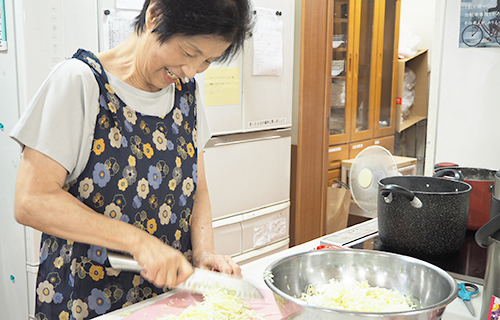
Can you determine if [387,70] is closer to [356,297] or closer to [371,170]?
[371,170]

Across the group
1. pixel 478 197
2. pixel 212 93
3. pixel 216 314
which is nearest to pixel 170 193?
pixel 216 314

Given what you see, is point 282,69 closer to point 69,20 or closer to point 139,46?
point 69,20

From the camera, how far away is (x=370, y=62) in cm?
A: 408

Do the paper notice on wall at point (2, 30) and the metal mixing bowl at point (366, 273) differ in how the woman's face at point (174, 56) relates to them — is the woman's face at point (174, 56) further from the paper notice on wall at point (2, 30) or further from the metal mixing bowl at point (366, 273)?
the paper notice on wall at point (2, 30)

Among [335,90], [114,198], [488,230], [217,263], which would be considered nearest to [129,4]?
[114,198]

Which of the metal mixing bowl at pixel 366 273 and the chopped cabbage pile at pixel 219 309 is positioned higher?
the metal mixing bowl at pixel 366 273

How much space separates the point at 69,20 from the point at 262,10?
1.10m

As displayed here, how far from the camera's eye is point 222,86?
2.46 m

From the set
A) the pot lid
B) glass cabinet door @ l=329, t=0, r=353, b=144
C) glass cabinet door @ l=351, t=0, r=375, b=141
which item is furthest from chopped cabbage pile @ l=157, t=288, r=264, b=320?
glass cabinet door @ l=351, t=0, r=375, b=141

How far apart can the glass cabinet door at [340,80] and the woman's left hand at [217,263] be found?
2567mm

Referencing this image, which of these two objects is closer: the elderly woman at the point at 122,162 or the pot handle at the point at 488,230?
the pot handle at the point at 488,230

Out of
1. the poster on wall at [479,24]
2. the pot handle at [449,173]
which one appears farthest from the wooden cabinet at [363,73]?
the pot handle at [449,173]

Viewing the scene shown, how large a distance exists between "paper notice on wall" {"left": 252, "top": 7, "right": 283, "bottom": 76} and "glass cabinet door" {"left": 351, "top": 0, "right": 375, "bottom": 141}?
1327 mm

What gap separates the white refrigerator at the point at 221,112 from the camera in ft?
5.92
